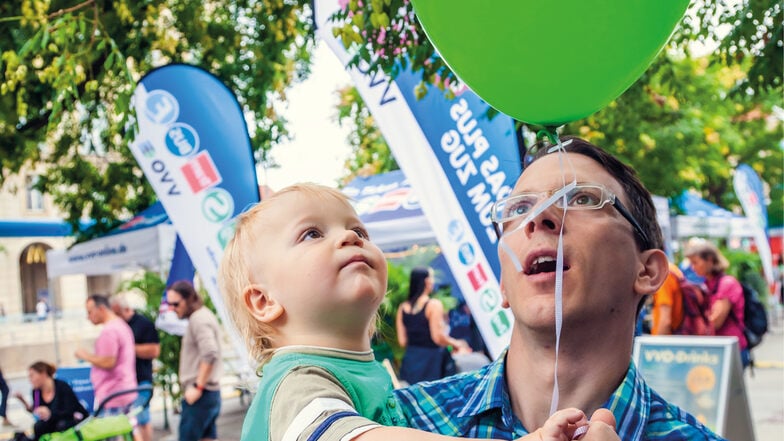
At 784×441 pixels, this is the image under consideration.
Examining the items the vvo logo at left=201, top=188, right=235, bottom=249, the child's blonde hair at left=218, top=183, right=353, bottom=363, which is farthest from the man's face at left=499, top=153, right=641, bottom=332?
the vvo logo at left=201, top=188, right=235, bottom=249

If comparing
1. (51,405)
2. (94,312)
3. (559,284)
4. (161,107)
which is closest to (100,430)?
(51,405)

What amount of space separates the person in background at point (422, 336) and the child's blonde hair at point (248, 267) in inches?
255

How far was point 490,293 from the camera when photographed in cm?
471

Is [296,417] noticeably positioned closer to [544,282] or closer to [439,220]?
[544,282]

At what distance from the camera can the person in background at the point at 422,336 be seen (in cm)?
830

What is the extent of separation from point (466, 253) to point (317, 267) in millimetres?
3208

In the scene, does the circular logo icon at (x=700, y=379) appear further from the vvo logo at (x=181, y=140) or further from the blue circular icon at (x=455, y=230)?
the vvo logo at (x=181, y=140)

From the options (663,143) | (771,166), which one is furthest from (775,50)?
(771,166)

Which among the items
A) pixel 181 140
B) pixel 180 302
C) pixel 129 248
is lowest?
pixel 180 302

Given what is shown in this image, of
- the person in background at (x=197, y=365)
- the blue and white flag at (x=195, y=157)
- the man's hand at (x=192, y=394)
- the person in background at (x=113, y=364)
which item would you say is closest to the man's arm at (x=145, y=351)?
the person in background at (x=113, y=364)

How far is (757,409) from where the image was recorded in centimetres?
1008

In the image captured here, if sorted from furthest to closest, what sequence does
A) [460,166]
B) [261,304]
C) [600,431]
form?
[460,166] → [261,304] → [600,431]

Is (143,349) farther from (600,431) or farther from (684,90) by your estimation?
(600,431)

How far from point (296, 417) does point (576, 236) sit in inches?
23.8
